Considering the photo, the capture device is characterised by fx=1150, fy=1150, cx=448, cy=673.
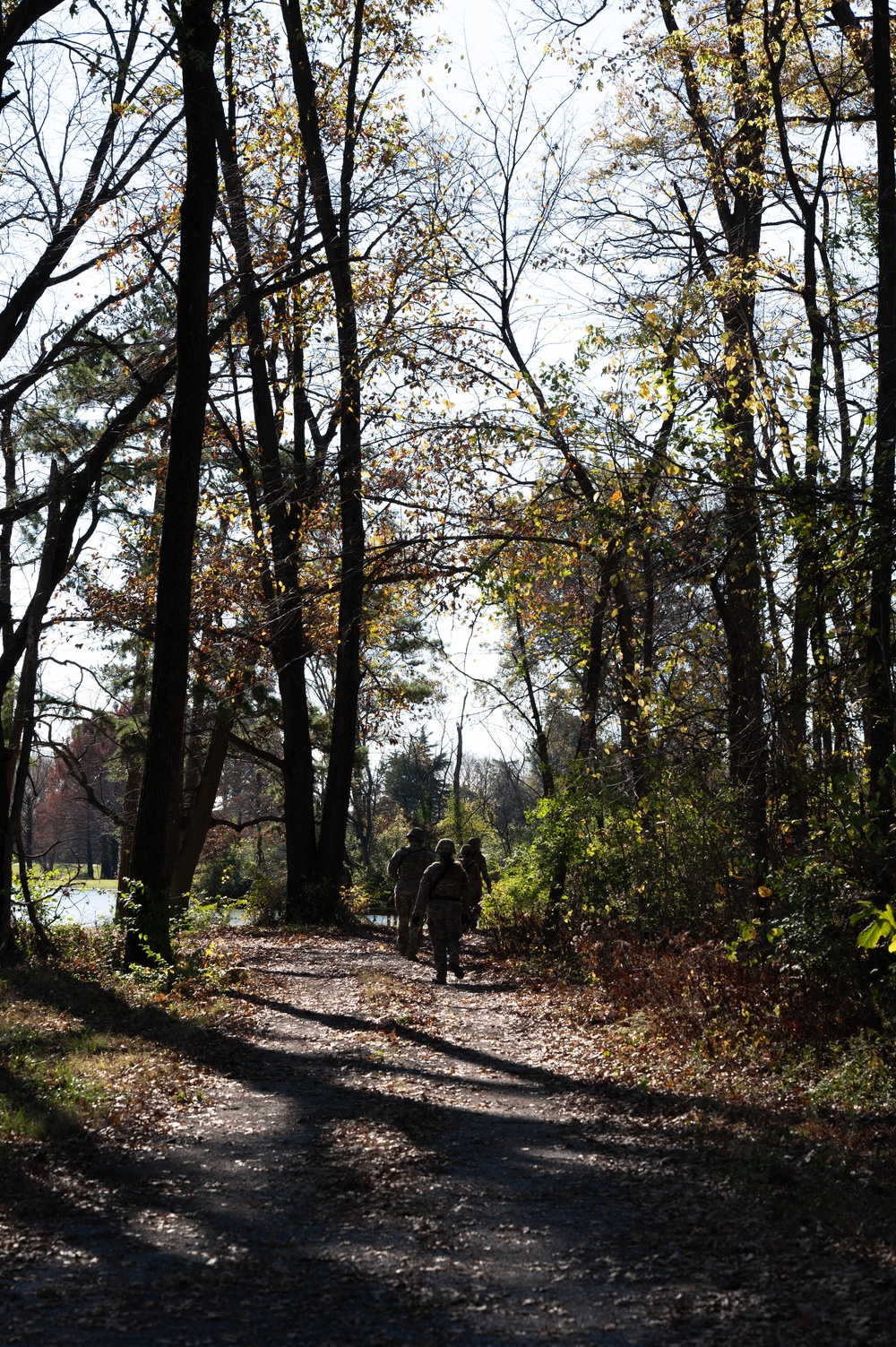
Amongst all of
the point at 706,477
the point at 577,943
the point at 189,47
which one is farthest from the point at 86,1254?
the point at 189,47

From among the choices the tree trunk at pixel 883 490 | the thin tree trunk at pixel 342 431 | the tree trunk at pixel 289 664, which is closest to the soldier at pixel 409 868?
the thin tree trunk at pixel 342 431

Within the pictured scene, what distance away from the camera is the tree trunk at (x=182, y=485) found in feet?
43.2

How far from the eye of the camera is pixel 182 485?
44.5ft

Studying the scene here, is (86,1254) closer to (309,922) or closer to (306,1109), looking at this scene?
(306,1109)

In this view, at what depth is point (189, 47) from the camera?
12.8 m

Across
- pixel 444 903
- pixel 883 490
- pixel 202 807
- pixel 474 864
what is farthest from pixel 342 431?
pixel 883 490

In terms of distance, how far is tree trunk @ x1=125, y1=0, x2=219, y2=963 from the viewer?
43.2 ft

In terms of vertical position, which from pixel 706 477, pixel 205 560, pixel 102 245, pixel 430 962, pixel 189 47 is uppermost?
pixel 189 47

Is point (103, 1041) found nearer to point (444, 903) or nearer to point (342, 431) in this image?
point (444, 903)

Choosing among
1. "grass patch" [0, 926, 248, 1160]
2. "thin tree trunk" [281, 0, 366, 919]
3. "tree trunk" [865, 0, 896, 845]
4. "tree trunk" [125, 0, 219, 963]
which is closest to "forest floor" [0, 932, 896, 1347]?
"grass patch" [0, 926, 248, 1160]

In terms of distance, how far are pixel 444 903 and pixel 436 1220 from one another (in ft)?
29.7

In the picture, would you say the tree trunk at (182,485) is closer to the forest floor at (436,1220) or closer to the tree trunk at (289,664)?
the forest floor at (436,1220)

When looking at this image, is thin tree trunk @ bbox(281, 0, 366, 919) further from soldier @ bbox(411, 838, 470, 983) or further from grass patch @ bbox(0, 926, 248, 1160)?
grass patch @ bbox(0, 926, 248, 1160)

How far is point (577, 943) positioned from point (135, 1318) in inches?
438
